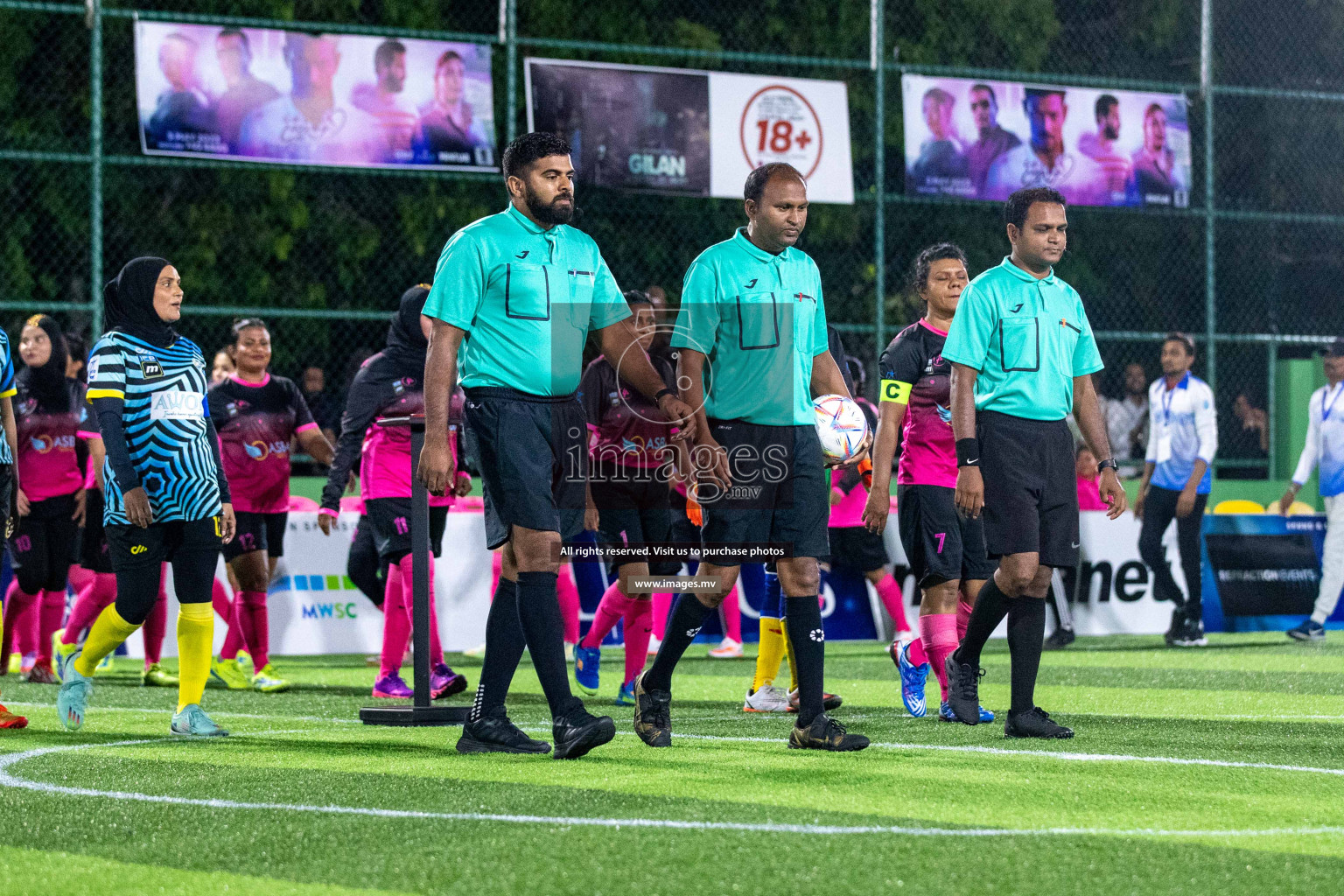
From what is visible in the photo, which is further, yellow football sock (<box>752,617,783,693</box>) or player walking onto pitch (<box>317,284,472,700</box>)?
player walking onto pitch (<box>317,284,472,700</box>)

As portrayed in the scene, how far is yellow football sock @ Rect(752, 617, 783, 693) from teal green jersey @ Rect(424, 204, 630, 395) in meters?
2.34

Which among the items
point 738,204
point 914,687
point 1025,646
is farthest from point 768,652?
point 738,204

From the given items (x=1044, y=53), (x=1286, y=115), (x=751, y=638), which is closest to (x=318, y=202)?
(x=751, y=638)

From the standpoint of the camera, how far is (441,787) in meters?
5.41

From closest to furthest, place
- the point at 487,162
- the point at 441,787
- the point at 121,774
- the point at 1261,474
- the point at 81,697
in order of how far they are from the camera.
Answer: the point at 441,787 < the point at 121,774 < the point at 81,697 < the point at 487,162 < the point at 1261,474

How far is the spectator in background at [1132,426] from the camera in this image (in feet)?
57.4

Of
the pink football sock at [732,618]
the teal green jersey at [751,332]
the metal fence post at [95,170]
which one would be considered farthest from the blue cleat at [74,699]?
the metal fence post at [95,170]

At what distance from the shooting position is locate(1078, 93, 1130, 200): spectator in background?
17109 millimetres

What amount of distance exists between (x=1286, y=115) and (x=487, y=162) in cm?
1237

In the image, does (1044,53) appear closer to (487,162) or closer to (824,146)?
(824,146)

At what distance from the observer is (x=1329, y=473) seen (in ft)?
44.8

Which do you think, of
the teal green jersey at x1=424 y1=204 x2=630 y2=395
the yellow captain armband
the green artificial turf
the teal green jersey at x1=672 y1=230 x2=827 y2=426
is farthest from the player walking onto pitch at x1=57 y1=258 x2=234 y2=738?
the yellow captain armband

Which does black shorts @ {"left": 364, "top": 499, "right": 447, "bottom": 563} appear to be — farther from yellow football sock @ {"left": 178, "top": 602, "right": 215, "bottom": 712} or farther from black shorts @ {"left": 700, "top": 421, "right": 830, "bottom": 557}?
black shorts @ {"left": 700, "top": 421, "right": 830, "bottom": 557}

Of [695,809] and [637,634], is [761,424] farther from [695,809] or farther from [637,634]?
[637,634]
